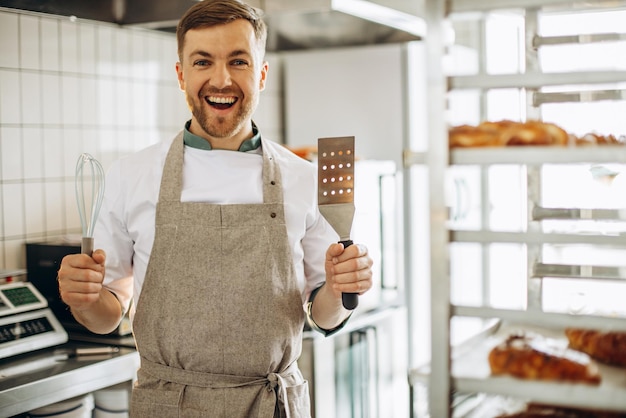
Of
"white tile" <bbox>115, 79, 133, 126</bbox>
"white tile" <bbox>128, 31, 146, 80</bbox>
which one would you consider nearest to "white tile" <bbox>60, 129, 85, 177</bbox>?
"white tile" <bbox>115, 79, 133, 126</bbox>

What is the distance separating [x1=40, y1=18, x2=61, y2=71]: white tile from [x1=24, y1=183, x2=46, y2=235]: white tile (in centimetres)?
39

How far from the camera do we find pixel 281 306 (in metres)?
1.72

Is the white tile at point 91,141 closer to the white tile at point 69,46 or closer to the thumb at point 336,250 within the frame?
the white tile at point 69,46

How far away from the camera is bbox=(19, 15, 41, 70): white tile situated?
2.53 metres

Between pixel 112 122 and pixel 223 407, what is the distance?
61.0 inches

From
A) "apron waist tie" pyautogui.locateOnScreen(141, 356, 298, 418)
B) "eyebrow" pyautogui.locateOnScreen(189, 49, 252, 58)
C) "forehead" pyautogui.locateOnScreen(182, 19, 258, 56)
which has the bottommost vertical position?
"apron waist tie" pyautogui.locateOnScreen(141, 356, 298, 418)

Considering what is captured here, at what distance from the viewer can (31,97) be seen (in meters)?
2.57

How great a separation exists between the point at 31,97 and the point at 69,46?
0.25m

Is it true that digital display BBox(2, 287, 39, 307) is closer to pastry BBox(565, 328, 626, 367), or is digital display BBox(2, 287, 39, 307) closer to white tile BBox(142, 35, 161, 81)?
white tile BBox(142, 35, 161, 81)

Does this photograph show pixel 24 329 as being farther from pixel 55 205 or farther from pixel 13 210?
pixel 55 205

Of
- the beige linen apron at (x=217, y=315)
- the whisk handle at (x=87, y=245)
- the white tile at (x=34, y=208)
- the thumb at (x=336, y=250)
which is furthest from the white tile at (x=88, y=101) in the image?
the thumb at (x=336, y=250)

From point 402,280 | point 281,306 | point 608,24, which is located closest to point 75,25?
point 281,306

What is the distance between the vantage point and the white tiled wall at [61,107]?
251 centimetres

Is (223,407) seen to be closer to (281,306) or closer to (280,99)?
(281,306)
